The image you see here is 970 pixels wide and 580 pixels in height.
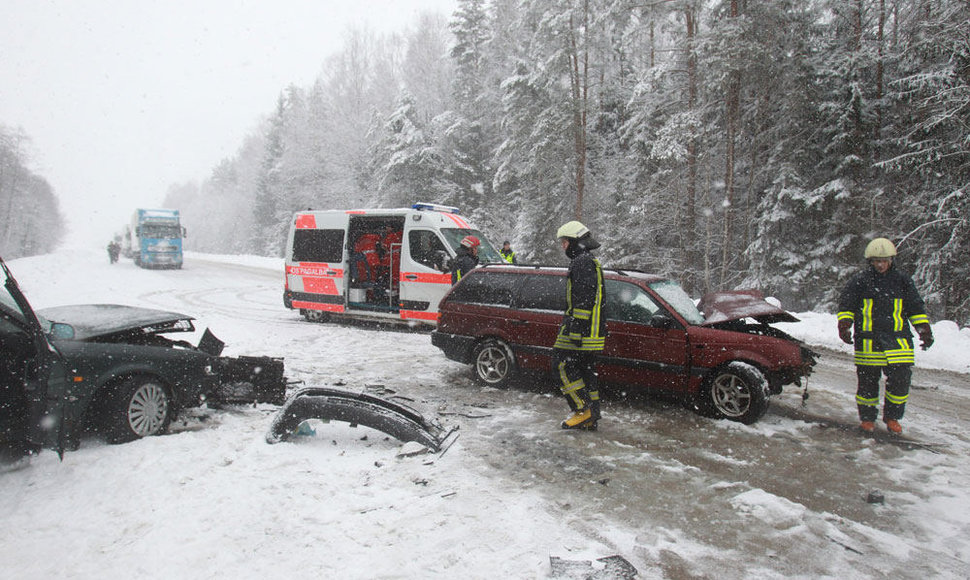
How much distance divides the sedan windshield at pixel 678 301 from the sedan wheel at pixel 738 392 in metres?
0.67

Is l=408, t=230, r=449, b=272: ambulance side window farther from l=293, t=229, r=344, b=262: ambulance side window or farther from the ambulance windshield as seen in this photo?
l=293, t=229, r=344, b=262: ambulance side window

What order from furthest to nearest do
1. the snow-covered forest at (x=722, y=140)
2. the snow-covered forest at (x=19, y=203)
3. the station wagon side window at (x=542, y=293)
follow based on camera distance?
1. the snow-covered forest at (x=19, y=203)
2. the snow-covered forest at (x=722, y=140)
3. the station wagon side window at (x=542, y=293)

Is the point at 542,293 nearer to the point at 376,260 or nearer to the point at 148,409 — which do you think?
the point at 148,409

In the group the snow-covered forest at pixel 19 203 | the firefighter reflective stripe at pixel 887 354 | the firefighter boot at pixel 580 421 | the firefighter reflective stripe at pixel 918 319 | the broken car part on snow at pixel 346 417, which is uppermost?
the snow-covered forest at pixel 19 203

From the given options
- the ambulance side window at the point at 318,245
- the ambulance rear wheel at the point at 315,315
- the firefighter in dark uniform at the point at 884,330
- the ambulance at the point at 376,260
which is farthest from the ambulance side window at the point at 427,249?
the firefighter in dark uniform at the point at 884,330

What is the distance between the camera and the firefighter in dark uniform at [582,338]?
17.3ft

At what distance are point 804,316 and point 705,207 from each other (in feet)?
19.0

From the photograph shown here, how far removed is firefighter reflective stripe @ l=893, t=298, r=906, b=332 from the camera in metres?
5.35

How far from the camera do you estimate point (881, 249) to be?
5445 millimetres

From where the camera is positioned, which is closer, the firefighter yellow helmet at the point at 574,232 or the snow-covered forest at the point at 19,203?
the firefighter yellow helmet at the point at 574,232

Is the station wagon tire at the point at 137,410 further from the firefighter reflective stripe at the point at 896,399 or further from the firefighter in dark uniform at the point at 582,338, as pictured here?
the firefighter reflective stripe at the point at 896,399

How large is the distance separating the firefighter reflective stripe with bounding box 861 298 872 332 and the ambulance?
6882 millimetres

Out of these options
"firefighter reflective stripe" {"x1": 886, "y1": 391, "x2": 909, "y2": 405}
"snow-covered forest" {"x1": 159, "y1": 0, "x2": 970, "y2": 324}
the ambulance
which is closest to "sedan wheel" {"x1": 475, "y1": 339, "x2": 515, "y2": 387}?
the ambulance

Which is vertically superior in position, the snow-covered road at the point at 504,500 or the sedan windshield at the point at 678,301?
the sedan windshield at the point at 678,301
